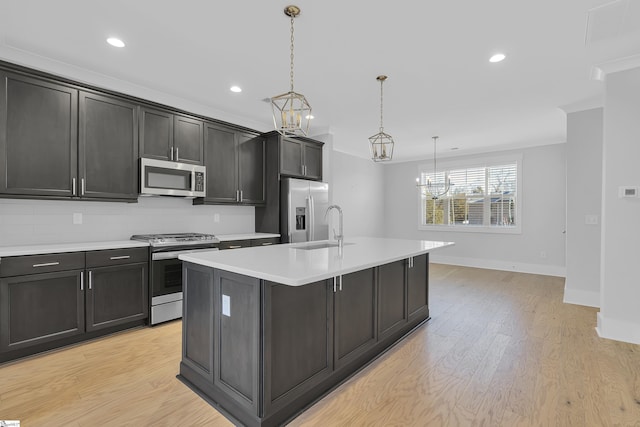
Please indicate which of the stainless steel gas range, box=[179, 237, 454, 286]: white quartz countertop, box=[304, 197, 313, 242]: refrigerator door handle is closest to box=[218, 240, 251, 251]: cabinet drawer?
the stainless steel gas range

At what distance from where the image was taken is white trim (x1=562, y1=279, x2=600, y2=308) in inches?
157

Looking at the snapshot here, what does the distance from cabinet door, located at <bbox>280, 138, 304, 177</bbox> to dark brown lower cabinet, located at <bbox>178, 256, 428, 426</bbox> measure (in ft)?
8.59

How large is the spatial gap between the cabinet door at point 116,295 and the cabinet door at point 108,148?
2.55ft

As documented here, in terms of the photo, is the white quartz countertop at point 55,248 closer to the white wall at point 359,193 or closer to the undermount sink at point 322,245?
the undermount sink at point 322,245

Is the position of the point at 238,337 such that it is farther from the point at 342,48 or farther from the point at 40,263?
the point at 342,48

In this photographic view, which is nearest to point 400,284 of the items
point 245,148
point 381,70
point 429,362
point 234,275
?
point 429,362

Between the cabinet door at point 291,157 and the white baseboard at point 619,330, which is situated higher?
the cabinet door at point 291,157

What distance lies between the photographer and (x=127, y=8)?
213cm

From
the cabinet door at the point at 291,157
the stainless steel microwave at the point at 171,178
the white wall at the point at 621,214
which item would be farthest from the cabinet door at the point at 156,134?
the white wall at the point at 621,214

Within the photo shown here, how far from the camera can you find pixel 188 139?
12.3ft

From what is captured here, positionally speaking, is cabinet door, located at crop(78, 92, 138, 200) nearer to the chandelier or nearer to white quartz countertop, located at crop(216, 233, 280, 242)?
white quartz countertop, located at crop(216, 233, 280, 242)

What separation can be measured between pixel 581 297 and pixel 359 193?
4435mm

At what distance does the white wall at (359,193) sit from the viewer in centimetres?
677

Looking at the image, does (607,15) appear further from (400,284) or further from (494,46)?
(400,284)
